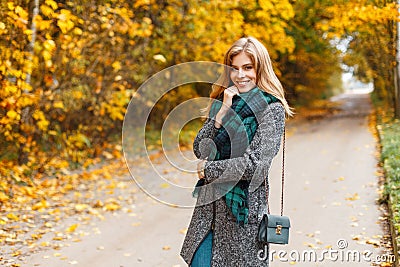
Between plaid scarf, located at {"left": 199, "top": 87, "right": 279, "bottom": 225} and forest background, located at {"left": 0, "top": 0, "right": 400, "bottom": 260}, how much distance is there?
447 centimetres

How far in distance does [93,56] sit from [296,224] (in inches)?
228

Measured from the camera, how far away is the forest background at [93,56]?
24.2 feet

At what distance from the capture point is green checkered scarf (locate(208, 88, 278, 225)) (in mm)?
2553

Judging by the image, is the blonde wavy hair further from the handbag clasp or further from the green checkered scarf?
the handbag clasp

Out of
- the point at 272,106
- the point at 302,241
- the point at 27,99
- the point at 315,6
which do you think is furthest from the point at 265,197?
the point at 315,6

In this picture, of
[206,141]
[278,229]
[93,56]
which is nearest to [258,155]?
[206,141]

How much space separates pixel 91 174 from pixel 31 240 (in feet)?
13.5

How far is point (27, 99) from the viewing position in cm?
744

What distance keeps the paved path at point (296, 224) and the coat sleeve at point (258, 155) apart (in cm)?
295

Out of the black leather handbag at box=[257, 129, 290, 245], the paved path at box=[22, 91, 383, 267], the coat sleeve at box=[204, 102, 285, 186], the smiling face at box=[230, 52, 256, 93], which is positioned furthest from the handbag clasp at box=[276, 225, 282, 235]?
the paved path at box=[22, 91, 383, 267]

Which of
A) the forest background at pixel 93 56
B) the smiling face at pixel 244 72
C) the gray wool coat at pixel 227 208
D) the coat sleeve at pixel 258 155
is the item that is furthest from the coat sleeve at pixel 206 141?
the forest background at pixel 93 56

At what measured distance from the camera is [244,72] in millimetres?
2643

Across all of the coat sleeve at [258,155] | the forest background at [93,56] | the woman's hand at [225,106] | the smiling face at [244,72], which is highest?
the forest background at [93,56]

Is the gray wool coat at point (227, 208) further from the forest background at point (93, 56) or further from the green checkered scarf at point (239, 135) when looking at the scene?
the forest background at point (93, 56)
